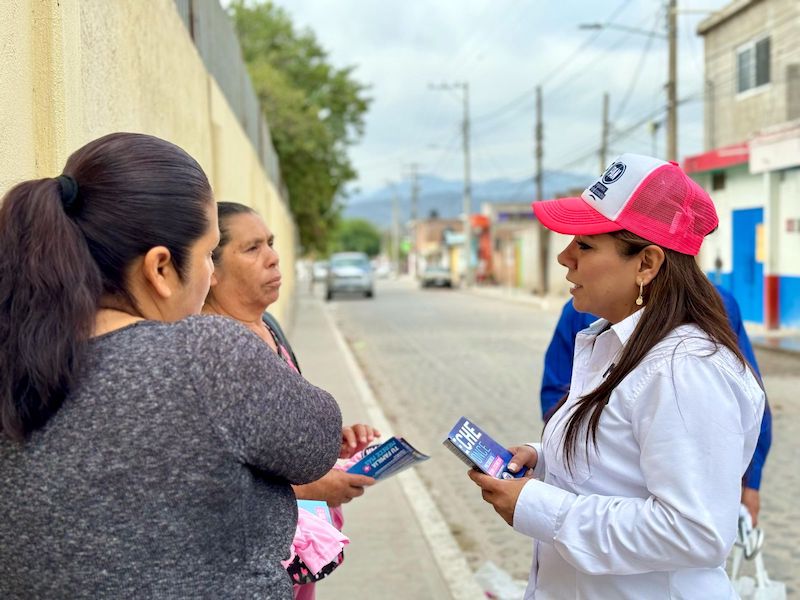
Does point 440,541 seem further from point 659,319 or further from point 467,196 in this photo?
point 467,196

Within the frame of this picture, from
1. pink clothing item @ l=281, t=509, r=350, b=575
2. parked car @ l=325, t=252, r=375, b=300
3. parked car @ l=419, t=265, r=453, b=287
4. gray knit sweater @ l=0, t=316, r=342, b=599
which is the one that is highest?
gray knit sweater @ l=0, t=316, r=342, b=599

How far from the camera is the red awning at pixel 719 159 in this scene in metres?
20.5

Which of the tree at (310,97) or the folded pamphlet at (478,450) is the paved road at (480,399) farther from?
the tree at (310,97)

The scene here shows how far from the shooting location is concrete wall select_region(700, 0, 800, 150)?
71.7 ft

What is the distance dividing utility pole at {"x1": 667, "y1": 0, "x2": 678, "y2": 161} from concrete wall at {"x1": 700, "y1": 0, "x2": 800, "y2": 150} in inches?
78.3

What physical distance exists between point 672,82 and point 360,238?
141582mm

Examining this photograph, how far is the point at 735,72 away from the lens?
2420 cm

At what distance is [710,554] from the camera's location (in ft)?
6.08

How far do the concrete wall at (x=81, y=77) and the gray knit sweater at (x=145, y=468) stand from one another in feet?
3.59

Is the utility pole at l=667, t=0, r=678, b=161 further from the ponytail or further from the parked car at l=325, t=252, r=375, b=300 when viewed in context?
the ponytail

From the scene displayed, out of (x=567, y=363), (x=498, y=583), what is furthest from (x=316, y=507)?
(x=498, y=583)

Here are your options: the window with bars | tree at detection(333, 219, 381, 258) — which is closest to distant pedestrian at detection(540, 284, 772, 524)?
the window with bars

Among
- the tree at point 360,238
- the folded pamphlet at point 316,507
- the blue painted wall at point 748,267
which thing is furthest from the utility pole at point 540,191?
the tree at point 360,238

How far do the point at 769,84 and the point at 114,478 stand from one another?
24.0 metres
